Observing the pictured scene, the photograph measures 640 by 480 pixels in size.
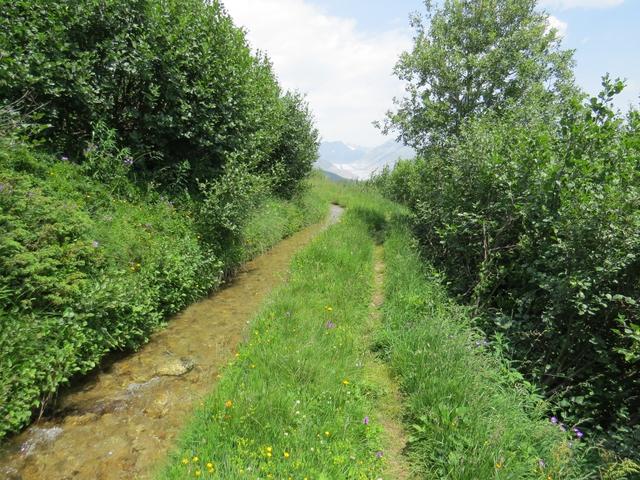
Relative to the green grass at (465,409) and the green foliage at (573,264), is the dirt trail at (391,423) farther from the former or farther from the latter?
the green foliage at (573,264)

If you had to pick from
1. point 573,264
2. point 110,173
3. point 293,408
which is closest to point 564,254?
point 573,264

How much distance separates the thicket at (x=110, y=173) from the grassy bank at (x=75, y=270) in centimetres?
2

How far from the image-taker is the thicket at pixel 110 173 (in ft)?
15.0

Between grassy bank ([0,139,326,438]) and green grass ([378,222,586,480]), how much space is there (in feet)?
14.4

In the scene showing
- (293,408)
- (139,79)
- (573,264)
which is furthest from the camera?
(139,79)

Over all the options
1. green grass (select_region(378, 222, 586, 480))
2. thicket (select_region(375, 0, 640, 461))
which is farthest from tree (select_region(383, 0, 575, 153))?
green grass (select_region(378, 222, 586, 480))

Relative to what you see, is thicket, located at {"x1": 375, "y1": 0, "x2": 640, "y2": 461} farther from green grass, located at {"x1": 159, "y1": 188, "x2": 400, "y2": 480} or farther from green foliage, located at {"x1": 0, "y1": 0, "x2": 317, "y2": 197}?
green foliage, located at {"x1": 0, "y1": 0, "x2": 317, "y2": 197}

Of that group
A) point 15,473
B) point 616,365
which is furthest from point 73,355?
point 616,365

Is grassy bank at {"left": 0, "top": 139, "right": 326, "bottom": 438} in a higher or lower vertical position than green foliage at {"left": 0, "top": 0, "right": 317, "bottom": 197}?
lower

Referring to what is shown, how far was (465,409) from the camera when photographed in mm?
4012

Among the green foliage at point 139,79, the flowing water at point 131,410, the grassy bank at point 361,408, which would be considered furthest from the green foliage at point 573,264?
the green foliage at point 139,79

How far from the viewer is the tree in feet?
43.4

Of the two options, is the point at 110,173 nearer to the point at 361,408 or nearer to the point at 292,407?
the point at 292,407

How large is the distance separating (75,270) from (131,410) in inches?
86.9
